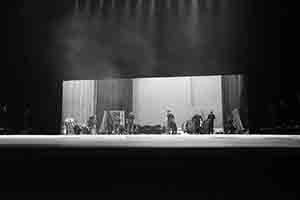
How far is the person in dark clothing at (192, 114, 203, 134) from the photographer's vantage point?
2316 mm

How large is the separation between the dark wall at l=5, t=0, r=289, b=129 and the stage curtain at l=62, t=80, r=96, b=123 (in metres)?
0.06

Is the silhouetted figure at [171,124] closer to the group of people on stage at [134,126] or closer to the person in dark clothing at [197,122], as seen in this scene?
the group of people on stage at [134,126]

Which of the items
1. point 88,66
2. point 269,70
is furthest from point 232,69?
point 88,66

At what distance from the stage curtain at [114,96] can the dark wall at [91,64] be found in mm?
85

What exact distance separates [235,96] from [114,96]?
93 centimetres

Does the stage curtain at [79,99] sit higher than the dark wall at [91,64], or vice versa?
the dark wall at [91,64]

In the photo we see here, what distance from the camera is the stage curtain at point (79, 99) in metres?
2.50

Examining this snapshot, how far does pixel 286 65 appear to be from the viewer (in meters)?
2.31
